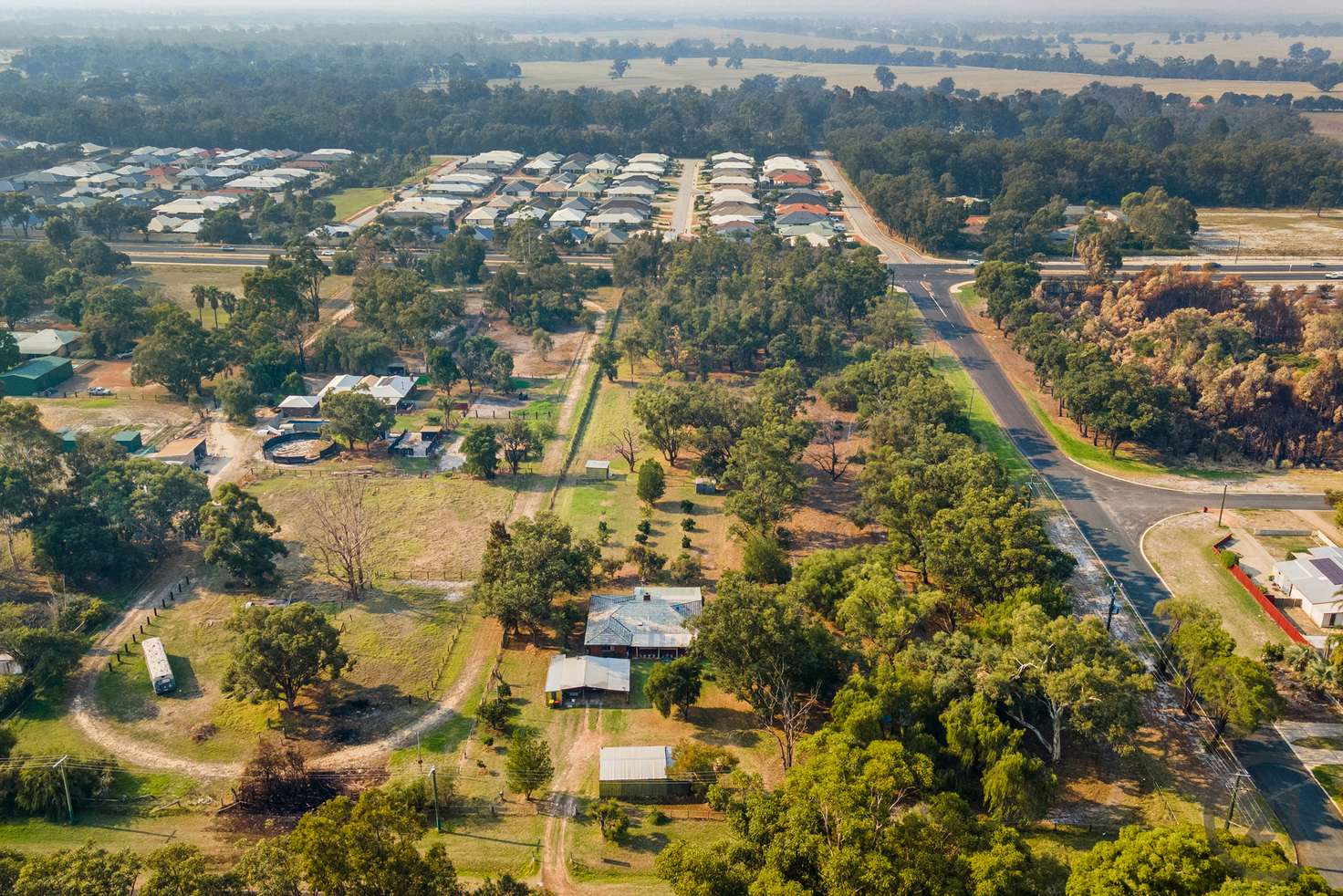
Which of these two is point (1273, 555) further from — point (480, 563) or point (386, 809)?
point (386, 809)

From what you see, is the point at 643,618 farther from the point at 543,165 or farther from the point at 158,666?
the point at 543,165

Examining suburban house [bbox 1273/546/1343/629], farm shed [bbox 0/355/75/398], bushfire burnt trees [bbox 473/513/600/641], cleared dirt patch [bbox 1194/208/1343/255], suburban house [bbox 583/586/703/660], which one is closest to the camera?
bushfire burnt trees [bbox 473/513/600/641]

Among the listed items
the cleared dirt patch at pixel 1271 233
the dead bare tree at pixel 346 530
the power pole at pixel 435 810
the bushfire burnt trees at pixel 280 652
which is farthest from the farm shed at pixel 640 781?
the cleared dirt patch at pixel 1271 233

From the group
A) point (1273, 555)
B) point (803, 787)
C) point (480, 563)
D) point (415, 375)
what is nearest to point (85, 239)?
point (415, 375)

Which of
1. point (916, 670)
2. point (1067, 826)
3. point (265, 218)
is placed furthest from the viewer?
point (265, 218)

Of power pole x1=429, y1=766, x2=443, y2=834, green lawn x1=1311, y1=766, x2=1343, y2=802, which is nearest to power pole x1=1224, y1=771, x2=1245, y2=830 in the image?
green lawn x1=1311, y1=766, x2=1343, y2=802

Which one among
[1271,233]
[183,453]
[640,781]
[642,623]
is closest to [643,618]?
[642,623]

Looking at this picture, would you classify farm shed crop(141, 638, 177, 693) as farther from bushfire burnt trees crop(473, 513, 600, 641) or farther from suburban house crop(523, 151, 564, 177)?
suburban house crop(523, 151, 564, 177)
